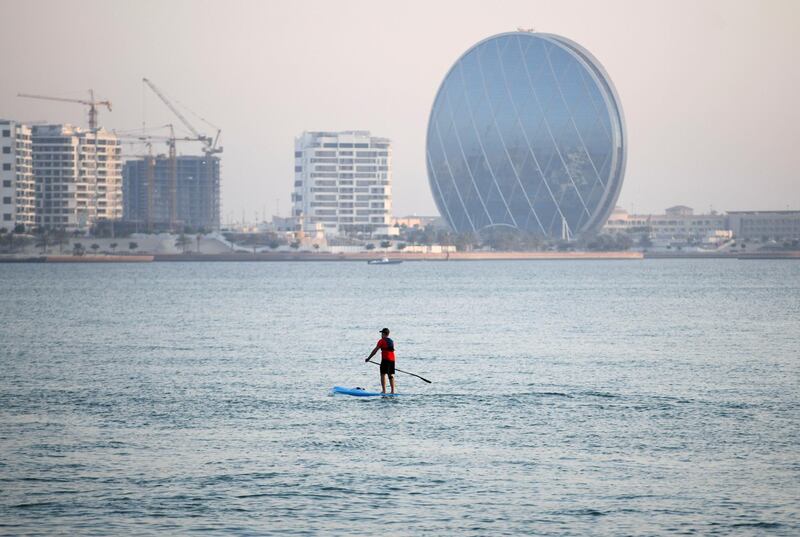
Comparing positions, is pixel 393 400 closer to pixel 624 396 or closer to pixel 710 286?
pixel 624 396

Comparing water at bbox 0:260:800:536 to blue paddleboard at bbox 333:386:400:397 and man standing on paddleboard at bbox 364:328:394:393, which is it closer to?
blue paddleboard at bbox 333:386:400:397

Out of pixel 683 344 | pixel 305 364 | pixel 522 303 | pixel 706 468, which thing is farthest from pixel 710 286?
pixel 706 468

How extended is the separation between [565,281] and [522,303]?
176 ft

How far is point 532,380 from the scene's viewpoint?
4138 centimetres

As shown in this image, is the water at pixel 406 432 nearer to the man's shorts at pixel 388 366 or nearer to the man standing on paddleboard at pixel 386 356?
the man standing on paddleboard at pixel 386 356

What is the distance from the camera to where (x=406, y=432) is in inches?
1201

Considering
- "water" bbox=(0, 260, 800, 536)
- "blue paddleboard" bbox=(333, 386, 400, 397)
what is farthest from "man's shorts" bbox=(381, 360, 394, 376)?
"blue paddleboard" bbox=(333, 386, 400, 397)

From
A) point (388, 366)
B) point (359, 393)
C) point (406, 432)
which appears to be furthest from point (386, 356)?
point (406, 432)

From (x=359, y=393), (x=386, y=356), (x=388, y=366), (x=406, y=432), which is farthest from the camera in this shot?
(x=359, y=393)

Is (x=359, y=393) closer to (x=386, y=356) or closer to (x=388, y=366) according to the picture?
Answer: (x=388, y=366)

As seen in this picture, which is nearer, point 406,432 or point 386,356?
point 406,432

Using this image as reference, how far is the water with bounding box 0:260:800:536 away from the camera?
22750 mm

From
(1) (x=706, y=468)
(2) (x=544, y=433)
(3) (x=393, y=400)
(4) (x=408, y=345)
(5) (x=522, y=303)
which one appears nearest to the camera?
(1) (x=706, y=468)

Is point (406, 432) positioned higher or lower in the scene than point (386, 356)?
lower
